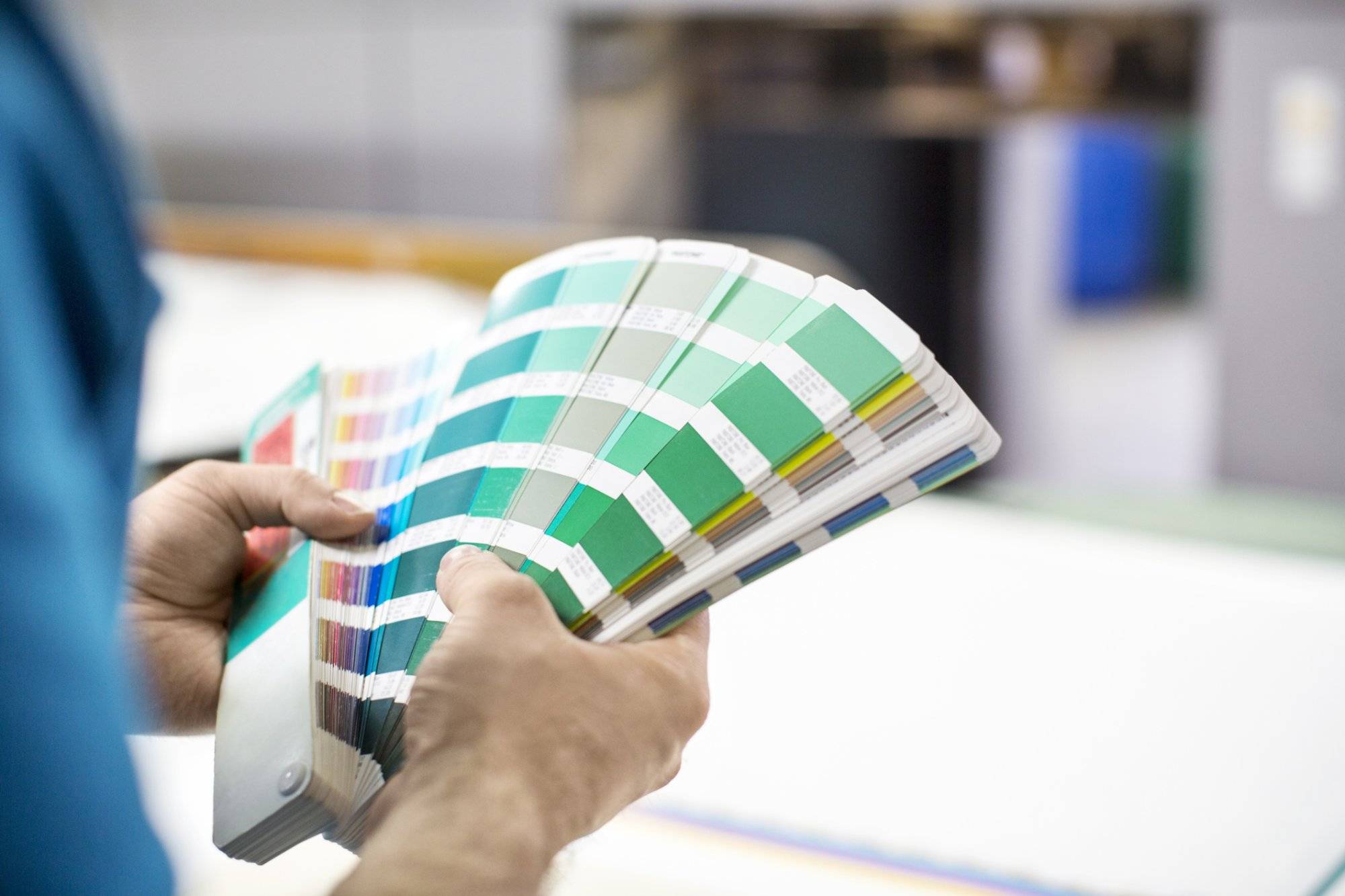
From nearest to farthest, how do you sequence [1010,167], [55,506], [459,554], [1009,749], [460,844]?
[55,506] < [460,844] < [459,554] < [1009,749] < [1010,167]

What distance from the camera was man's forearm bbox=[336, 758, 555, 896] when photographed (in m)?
0.63

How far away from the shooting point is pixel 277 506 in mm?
857

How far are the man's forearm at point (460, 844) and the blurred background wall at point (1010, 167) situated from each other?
1767 mm

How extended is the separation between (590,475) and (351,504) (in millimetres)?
186

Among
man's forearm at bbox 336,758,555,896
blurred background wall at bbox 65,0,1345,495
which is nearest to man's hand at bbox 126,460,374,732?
man's forearm at bbox 336,758,555,896

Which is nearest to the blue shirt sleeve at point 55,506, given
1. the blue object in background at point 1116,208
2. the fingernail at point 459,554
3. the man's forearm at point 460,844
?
the man's forearm at point 460,844

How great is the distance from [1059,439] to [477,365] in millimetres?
2151

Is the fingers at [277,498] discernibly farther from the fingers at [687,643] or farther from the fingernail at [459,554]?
the fingers at [687,643]

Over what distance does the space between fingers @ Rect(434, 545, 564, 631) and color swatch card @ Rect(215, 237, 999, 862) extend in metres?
0.02

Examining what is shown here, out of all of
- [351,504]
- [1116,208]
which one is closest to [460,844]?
[351,504]

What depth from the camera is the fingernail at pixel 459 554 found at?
737 mm

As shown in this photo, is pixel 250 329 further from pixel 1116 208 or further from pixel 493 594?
pixel 493 594

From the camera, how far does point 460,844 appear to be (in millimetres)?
636

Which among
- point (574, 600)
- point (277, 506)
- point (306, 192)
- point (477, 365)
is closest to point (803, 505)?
point (574, 600)
